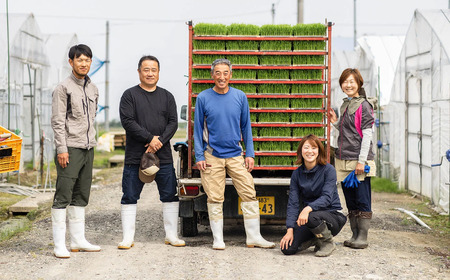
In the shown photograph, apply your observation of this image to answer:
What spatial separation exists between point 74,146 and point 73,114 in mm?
347

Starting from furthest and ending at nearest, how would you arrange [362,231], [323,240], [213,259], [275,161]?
[275,161]
[362,231]
[323,240]
[213,259]

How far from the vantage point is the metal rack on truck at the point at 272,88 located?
23.9ft

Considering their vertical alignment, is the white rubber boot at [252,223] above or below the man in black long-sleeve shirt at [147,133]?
below

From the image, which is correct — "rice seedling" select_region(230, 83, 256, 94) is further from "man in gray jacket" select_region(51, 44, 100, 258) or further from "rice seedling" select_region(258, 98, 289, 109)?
"man in gray jacket" select_region(51, 44, 100, 258)

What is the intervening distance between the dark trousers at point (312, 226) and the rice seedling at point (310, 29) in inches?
84.8

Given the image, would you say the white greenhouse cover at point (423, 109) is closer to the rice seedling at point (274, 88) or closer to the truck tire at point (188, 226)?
the rice seedling at point (274, 88)

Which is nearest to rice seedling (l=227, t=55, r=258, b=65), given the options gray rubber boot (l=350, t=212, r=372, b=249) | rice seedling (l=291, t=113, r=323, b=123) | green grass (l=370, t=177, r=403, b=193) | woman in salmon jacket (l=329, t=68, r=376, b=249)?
rice seedling (l=291, t=113, r=323, b=123)

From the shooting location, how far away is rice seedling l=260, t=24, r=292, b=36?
288 inches

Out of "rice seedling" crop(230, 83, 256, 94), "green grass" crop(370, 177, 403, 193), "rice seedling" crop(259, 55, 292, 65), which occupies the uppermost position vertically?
"rice seedling" crop(259, 55, 292, 65)

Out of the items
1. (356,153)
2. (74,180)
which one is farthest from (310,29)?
(74,180)

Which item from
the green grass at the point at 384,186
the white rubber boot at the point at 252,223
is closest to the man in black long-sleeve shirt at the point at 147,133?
the white rubber boot at the point at 252,223

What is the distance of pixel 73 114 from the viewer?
661 cm

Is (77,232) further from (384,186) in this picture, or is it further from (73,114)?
(384,186)

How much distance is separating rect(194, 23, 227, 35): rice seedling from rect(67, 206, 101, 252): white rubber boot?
8.12ft
